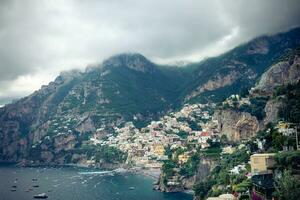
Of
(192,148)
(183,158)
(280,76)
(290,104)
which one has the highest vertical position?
(280,76)

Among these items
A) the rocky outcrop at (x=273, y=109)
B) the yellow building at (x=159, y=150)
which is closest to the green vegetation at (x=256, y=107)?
the rocky outcrop at (x=273, y=109)

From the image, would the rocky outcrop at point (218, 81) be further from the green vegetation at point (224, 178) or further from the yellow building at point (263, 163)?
the yellow building at point (263, 163)

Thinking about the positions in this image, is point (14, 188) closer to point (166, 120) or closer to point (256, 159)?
point (256, 159)

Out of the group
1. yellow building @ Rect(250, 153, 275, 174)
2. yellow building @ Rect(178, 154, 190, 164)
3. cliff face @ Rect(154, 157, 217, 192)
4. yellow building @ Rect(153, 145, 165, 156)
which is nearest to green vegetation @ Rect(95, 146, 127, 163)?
yellow building @ Rect(153, 145, 165, 156)

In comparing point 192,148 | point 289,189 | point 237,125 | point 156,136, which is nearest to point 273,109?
point 237,125

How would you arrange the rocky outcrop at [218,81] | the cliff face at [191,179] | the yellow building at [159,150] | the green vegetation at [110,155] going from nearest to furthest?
the cliff face at [191,179] → the yellow building at [159,150] → the green vegetation at [110,155] → the rocky outcrop at [218,81]

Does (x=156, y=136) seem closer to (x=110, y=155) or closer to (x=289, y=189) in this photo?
(x=110, y=155)

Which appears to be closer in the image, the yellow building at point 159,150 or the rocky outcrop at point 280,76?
the rocky outcrop at point 280,76
